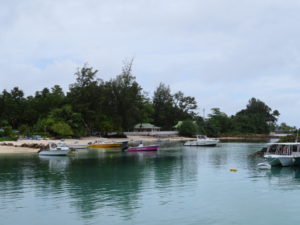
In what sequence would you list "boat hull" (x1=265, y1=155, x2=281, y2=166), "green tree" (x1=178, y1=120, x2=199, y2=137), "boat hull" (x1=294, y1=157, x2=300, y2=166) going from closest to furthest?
"boat hull" (x1=265, y1=155, x2=281, y2=166) → "boat hull" (x1=294, y1=157, x2=300, y2=166) → "green tree" (x1=178, y1=120, x2=199, y2=137)

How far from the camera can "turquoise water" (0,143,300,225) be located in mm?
19016

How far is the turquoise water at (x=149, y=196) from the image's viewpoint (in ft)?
62.4

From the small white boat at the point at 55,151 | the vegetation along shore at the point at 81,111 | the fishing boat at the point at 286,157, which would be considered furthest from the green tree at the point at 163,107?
the fishing boat at the point at 286,157

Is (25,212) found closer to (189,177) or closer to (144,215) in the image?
(144,215)

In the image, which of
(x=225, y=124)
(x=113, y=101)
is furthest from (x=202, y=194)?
(x=225, y=124)

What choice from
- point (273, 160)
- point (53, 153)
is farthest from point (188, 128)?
point (273, 160)

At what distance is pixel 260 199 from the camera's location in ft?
76.8

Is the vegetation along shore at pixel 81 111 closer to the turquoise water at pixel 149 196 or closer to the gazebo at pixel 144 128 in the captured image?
the gazebo at pixel 144 128

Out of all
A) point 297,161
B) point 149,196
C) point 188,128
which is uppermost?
point 188,128

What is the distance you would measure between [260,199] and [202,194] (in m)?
3.72

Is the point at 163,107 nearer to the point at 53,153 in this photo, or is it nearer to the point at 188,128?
the point at 188,128

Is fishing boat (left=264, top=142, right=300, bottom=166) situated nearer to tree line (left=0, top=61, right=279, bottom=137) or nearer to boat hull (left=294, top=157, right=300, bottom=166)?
boat hull (left=294, top=157, right=300, bottom=166)

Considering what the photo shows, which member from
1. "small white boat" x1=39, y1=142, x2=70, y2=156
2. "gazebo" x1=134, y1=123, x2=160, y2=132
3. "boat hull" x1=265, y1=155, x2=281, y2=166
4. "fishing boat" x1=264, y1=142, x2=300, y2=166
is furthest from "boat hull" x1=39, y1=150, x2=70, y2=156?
"gazebo" x1=134, y1=123, x2=160, y2=132

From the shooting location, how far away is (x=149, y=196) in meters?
24.1
